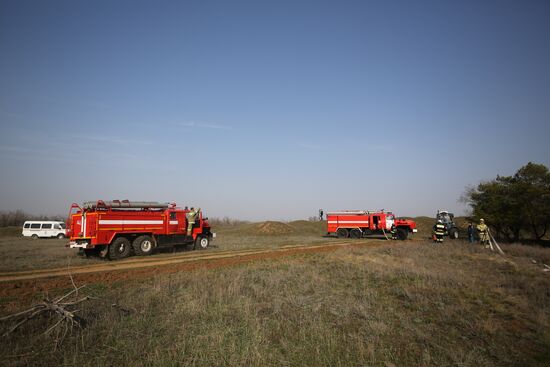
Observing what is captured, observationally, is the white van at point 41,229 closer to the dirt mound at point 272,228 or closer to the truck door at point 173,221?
the dirt mound at point 272,228

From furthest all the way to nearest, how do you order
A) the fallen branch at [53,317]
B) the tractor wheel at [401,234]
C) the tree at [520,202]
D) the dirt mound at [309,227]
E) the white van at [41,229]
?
1. the dirt mound at [309,227]
2. the white van at [41,229]
3. the tractor wheel at [401,234]
4. the tree at [520,202]
5. the fallen branch at [53,317]

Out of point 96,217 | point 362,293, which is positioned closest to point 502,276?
point 362,293

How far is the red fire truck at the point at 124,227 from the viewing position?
17844 mm

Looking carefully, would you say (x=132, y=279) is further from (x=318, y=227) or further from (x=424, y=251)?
(x=318, y=227)

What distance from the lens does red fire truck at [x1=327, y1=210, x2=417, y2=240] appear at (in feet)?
105

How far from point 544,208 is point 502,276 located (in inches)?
763

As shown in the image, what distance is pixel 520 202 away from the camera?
28812 millimetres

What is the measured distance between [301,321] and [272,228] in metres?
39.0

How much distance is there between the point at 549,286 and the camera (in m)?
11.4

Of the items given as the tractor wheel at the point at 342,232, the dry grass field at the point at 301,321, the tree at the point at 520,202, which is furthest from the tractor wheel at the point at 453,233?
the dry grass field at the point at 301,321

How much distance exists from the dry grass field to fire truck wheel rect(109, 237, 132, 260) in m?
7.19

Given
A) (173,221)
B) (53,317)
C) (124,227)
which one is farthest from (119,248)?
(53,317)

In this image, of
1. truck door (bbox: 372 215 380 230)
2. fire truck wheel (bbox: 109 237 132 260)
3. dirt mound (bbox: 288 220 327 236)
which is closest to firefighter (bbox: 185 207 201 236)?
fire truck wheel (bbox: 109 237 132 260)

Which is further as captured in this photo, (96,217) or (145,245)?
(145,245)
